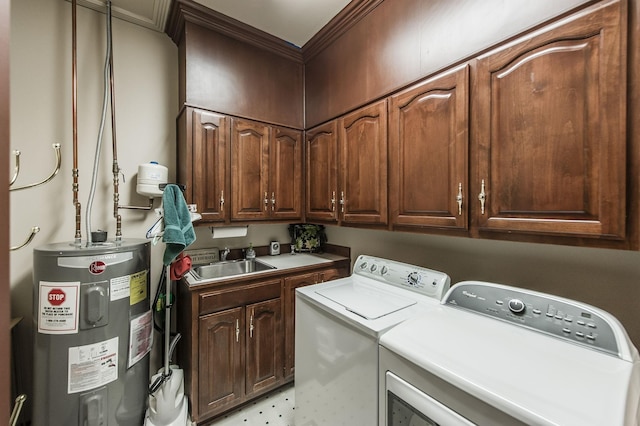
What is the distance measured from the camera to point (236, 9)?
1797 millimetres

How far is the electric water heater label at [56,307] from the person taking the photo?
1238 millimetres

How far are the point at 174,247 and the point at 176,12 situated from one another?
1.63m

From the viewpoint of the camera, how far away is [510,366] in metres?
0.78

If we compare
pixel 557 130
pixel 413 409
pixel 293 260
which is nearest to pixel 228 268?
pixel 293 260

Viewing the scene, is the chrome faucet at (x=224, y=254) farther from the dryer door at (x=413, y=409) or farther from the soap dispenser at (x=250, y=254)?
the dryer door at (x=413, y=409)

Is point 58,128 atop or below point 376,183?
atop

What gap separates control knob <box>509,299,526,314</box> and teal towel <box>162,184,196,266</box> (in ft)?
5.33

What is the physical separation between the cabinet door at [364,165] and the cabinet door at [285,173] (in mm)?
505

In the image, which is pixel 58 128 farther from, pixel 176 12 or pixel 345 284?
pixel 345 284

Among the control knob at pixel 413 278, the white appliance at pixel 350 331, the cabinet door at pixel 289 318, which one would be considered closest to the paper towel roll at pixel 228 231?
the cabinet door at pixel 289 318

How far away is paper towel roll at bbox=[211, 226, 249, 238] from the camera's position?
2.02m

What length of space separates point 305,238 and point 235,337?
112cm

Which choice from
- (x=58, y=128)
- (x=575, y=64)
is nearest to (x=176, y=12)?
(x=58, y=128)

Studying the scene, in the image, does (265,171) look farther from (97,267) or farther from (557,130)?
(557,130)
